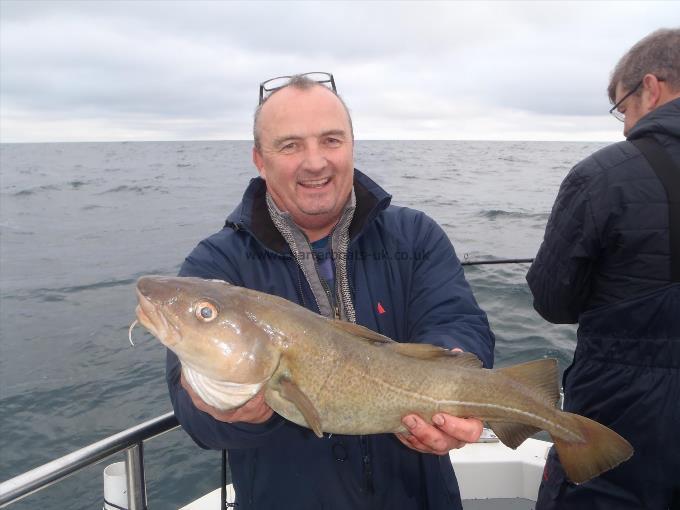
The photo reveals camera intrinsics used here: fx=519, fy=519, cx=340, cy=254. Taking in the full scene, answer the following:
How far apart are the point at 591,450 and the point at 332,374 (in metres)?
1.38

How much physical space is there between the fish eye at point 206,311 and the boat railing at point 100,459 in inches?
30.8

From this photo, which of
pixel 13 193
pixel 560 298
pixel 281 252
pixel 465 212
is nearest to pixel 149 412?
pixel 281 252

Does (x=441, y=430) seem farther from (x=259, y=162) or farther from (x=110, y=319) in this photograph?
(x=110, y=319)

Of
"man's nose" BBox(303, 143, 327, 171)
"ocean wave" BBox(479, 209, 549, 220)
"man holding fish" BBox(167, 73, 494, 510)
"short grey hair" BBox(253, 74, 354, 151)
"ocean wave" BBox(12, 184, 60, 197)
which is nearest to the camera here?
"man holding fish" BBox(167, 73, 494, 510)

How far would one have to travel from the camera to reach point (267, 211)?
122 inches

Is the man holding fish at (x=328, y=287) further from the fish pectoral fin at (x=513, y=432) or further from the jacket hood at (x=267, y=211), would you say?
the fish pectoral fin at (x=513, y=432)

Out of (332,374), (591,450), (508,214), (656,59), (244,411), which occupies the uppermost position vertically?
(656,59)

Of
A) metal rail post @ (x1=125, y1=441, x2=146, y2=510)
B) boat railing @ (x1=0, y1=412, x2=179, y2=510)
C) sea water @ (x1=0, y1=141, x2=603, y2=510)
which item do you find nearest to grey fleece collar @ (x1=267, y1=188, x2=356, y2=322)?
boat railing @ (x1=0, y1=412, x2=179, y2=510)

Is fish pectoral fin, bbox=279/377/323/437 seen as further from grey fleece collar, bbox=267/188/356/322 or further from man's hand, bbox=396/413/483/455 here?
grey fleece collar, bbox=267/188/356/322

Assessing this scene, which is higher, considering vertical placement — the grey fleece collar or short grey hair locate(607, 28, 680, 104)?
short grey hair locate(607, 28, 680, 104)

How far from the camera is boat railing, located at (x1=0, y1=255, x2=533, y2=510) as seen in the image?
2207 mm

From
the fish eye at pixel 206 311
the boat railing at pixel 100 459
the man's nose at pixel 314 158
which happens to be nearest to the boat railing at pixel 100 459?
the boat railing at pixel 100 459

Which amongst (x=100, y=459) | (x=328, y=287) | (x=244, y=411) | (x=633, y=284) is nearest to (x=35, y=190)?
(x=100, y=459)

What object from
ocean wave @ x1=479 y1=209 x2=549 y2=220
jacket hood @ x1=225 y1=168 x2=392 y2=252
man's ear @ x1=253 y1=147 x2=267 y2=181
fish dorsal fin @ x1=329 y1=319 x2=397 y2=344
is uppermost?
man's ear @ x1=253 y1=147 x2=267 y2=181
